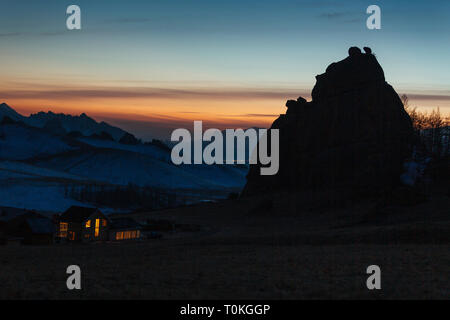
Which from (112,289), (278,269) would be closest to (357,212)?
(278,269)

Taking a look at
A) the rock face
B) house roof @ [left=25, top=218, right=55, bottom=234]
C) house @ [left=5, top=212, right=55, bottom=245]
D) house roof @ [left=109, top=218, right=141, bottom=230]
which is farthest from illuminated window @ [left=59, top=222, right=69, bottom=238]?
the rock face

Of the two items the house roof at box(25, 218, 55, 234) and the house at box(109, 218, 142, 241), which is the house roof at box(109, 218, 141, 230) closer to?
the house at box(109, 218, 142, 241)

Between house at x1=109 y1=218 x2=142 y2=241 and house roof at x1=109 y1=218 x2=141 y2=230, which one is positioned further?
house roof at x1=109 y1=218 x2=141 y2=230

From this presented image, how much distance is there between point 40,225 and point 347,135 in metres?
57.3

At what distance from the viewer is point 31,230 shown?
59.8 metres

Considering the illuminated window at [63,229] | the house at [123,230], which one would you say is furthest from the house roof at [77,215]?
the house at [123,230]

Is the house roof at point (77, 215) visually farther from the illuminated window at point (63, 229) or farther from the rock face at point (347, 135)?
the rock face at point (347, 135)

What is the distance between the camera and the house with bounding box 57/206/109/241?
61.9 m

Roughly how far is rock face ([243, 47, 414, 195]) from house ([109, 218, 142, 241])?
1491 inches

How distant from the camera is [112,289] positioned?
728 inches

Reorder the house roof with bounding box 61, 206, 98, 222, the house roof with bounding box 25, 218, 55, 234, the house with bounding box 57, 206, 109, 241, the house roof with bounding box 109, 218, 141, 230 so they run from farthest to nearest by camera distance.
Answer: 1. the house roof with bounding box 109, 218, 141, 230
2. the house roof with bounding box 61, 206, 98, 222
3. the house with bounding box 57, 206, 109, 241
4. the house roof with bounding box 25, 218, 55, 234

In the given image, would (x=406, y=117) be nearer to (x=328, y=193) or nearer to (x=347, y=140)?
(x=347, y=140)

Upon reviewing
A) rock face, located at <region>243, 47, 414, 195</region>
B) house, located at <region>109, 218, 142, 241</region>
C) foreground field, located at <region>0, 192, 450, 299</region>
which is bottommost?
foreground field, located at <region>0, 192, 450, 299</region>

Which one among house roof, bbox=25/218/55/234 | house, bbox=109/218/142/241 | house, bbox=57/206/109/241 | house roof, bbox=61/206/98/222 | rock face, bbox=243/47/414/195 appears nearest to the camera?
house roof, bbox=25/218/55/234
